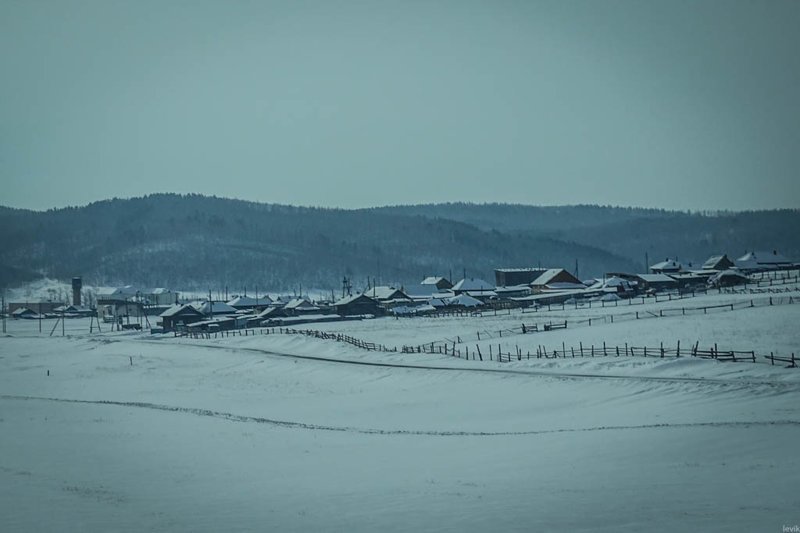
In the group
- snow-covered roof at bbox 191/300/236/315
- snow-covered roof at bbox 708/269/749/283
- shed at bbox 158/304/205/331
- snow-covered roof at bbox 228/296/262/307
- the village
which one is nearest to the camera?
snow-covered roof at bbox 708/269/749/283

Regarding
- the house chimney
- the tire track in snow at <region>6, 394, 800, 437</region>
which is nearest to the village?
the house chimney

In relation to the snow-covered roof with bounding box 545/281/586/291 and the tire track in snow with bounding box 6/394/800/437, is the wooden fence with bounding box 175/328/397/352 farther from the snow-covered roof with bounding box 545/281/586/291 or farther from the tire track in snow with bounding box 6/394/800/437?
the snow-covered roof with bounding box 545/281/586/291

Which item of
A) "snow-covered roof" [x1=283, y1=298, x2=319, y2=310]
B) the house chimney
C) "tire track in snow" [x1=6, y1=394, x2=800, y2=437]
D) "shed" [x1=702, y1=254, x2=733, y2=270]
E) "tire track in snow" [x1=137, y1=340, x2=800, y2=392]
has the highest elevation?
the house chimney

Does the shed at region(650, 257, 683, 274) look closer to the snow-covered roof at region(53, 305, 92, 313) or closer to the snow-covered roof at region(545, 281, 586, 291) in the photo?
the snow-covered roof at region(545, 281, 586, 291)

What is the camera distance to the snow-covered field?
19.9 meters

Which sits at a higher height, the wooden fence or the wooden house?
the wooden house

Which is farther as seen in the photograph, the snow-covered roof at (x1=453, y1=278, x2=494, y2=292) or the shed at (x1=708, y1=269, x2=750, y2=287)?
the snow-covered roof at (x1=453, y1=278, x2=494, y2=292)

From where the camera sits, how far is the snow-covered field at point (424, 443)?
1988cm

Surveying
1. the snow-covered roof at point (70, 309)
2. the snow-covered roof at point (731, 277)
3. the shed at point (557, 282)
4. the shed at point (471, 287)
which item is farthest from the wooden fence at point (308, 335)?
the snow-covered roof at point (70, 309)

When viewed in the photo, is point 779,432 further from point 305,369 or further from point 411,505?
point 305,369

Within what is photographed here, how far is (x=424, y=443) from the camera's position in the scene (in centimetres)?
3150

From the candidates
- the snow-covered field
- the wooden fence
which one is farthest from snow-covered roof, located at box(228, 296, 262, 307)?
the snow-covered field

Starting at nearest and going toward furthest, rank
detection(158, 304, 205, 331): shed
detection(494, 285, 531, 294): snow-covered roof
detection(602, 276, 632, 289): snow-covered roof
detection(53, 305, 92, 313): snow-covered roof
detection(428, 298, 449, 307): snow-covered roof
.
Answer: detection(158, 304, 205, 331): shed < detection(602, 276, 632, 289): snow-covered roof < detection(428, 298, 449, 307): snow-covered roof < detection(494, 285, 531, 294): snow-covered roof < detection(53, 305, 92, 313): snow-covered roof

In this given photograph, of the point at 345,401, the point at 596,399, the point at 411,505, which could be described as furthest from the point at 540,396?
the point at 411,505
